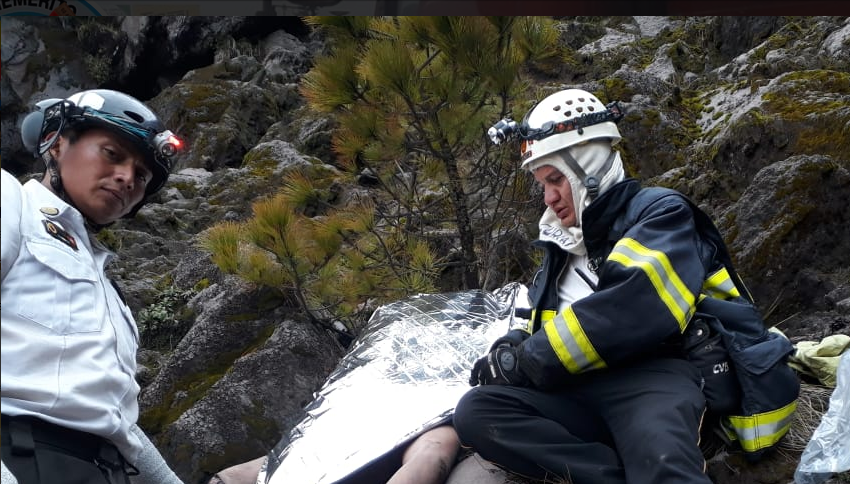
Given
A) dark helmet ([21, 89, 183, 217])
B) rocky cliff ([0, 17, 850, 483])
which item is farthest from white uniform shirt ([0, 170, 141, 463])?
rocky cliff ([0, 17, 850, 483])

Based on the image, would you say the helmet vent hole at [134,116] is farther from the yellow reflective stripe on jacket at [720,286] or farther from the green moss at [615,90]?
the green moss at [615,90]

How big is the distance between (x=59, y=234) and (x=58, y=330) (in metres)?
0.31

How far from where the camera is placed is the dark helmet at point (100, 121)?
2408 millimetres

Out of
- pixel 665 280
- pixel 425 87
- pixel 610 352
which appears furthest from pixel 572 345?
pixel 425 87

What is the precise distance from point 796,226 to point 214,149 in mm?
8119

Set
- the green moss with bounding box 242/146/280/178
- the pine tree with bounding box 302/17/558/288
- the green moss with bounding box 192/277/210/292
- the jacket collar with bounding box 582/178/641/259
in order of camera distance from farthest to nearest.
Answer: the green moss with bounding box 242/146/280/178
the green moss with bounding box 192/277/210/292
the pine tree with bounding box 302/17/558/288
the jacket collar with bounding box 582/178/641/259

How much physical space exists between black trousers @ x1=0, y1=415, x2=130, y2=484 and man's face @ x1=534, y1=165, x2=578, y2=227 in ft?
5.73

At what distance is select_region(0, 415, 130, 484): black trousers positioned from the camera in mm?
1931

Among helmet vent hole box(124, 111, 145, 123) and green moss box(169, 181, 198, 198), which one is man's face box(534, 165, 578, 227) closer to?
helmet vent hole box(124, 111, 145, 123)

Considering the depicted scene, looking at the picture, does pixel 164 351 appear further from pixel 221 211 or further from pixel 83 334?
pixel 83 334

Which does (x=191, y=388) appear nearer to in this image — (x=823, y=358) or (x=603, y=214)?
(x=603, y=214)

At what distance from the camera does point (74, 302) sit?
6.92 ft

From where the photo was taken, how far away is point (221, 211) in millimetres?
7641

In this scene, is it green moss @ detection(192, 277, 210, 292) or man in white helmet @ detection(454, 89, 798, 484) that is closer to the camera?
man in white helmet @ detection(454, 89, 798, 484)
